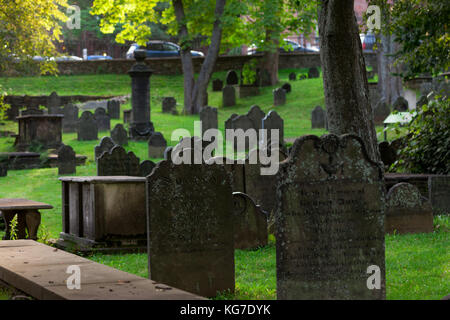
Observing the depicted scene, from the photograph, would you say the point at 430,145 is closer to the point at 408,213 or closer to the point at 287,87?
the point at 408,213

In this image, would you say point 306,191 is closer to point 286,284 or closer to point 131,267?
point 286,284

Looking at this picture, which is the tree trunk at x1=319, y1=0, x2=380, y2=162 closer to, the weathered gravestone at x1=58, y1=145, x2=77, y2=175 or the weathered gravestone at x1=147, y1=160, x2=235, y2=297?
Answer: the weathered gravestone at x1=147, y1=160, x2=235, y2=297

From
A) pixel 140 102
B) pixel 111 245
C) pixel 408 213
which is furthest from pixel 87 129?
pixel 408 213

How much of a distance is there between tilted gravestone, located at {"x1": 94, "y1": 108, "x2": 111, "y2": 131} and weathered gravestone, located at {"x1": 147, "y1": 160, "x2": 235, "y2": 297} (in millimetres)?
23314

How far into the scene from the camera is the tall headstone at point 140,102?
28.0 meters

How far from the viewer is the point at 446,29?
15078 millimetres

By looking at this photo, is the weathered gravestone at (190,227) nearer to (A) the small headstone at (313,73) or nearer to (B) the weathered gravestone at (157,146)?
(B) the weathered gravestone at (157,146)

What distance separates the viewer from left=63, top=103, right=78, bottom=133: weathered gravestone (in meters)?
32.4

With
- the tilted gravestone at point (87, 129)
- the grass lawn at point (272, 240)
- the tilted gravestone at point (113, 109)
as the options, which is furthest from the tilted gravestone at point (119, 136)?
the tilted gravestone at point (113, 109)

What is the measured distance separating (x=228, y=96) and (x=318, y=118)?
9451 mm

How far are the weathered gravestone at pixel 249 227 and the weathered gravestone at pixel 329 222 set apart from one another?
151 inches

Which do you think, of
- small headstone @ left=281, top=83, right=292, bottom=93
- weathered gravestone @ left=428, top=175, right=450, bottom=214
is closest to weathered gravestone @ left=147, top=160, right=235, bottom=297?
weathered gravestone @ left=428, top=175, right=450, bottom=214
